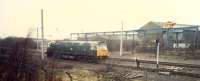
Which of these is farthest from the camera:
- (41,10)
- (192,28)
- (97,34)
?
(97,34)

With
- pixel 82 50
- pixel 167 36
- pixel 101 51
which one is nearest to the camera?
pixel 101 51

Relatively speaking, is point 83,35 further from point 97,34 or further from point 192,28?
point 192,28

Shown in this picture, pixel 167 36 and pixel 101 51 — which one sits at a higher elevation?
pixel 167 36

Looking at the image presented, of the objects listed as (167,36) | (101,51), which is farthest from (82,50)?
(167,36)

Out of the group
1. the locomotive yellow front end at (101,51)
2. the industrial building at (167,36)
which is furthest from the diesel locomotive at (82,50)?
the industrial building at (167,36)

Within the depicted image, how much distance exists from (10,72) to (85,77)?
4.75 metres

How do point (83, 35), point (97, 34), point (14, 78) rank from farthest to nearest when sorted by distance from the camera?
point (83, 35) < point (97, 34) < point (14, 78)

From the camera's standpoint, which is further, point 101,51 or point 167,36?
point 167,36

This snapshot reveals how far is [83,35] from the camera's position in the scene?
4897 centimetres

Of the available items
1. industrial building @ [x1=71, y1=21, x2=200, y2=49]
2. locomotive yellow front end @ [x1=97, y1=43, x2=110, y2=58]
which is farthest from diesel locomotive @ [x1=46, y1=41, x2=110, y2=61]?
industrial building @ [x1=71, y1=21, x2=200, y2=49]

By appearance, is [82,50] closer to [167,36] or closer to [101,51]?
[101,51]

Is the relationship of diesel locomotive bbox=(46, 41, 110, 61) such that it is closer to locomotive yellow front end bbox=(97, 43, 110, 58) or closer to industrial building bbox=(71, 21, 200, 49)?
locomotive yellow front end bbox=(97, 43, 110, 58)

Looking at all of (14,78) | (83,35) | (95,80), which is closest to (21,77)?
(14,78)

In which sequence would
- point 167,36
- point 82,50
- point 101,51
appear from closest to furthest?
point 101,51 → point 82,50 → point 167,36
